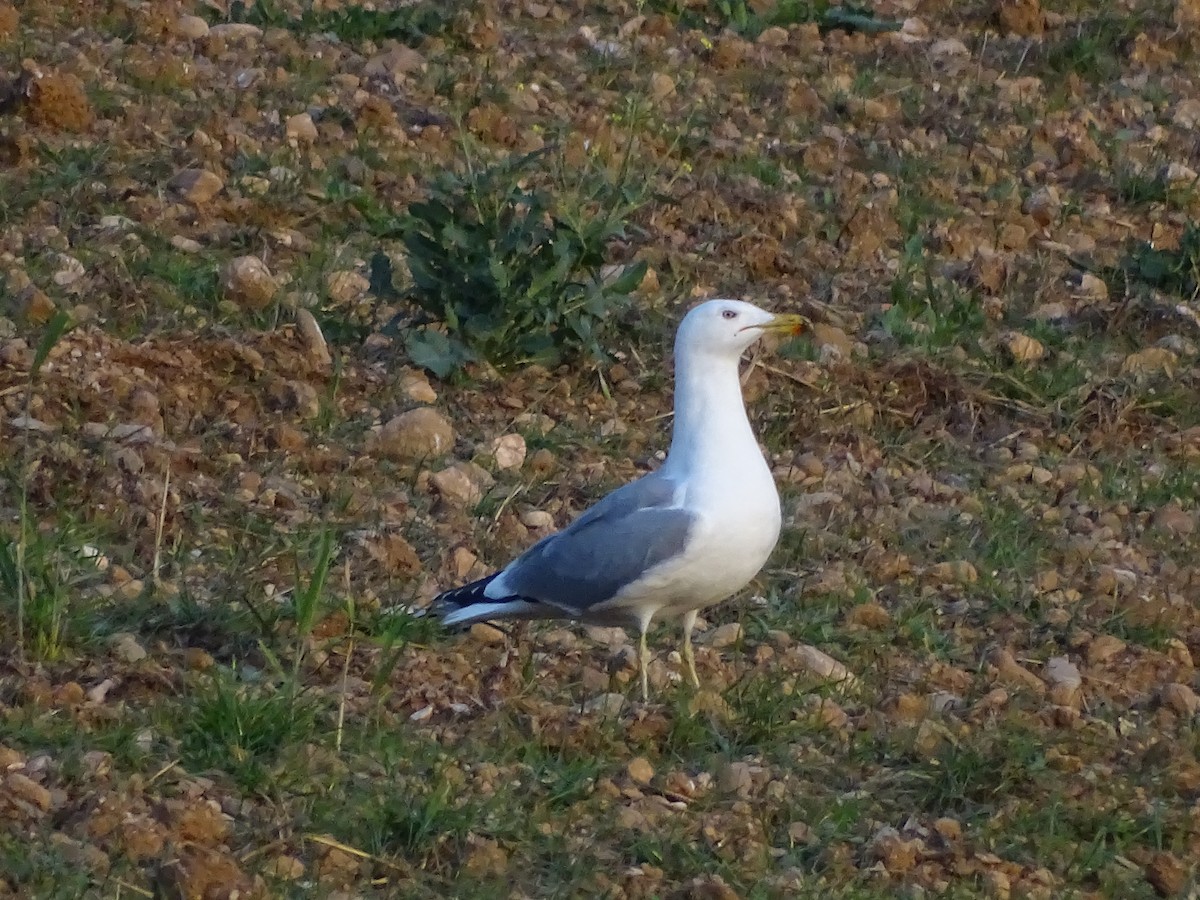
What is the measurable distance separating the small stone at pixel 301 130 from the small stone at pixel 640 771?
12.9 feet

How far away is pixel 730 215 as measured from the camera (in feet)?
24.8

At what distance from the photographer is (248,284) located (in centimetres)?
651

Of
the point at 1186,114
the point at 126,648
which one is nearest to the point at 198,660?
the point at 126,648

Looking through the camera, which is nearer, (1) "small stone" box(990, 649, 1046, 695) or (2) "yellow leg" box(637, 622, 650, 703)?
(2) "yellow leg" box(637, 622, 650, 703)

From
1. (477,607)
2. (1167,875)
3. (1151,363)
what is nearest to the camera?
(1167,875)

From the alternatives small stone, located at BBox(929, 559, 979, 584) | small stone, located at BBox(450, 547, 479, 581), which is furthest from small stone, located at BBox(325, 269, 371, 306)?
small stone, located at BBox(929, 559, 979, 584)

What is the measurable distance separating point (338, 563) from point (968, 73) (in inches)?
191

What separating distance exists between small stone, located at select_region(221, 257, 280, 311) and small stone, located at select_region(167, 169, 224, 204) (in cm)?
69

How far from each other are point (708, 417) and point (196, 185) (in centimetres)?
279

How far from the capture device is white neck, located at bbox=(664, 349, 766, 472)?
16.2ft

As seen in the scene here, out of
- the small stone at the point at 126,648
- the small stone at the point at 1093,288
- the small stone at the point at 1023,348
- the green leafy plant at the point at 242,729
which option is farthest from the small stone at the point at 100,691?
the small stone at the point at 1093,288

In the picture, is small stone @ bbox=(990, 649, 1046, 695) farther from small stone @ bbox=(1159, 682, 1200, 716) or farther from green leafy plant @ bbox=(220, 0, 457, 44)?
green leafy plant @ bbox=(220, 0, 457, 44)

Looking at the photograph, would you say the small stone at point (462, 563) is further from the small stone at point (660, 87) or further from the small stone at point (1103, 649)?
the small stone at point (660, 87)

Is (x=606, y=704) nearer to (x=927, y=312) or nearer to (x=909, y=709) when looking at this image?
(x=909, y=709)
